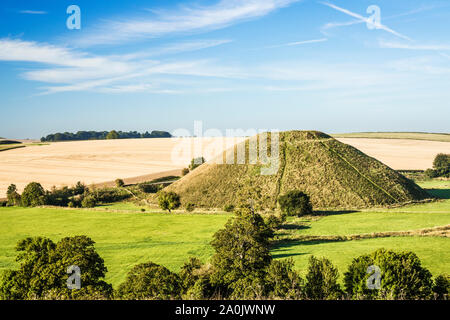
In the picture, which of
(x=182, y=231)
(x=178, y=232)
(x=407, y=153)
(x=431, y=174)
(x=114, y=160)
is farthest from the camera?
(x=407, y=153)

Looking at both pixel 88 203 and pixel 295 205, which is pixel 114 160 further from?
pixel 295 205

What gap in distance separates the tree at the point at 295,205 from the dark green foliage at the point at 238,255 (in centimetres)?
3923

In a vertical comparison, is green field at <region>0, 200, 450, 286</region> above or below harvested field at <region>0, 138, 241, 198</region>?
below

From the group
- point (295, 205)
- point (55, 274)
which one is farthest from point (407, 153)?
point (55, 274)

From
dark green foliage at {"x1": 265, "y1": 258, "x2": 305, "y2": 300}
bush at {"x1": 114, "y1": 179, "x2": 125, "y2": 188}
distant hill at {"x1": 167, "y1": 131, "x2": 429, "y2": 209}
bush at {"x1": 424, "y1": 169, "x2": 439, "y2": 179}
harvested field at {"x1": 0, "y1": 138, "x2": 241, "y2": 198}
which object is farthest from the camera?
bush at {"x1": 424, "y1": 169, "x2": 439, "y2": 179}

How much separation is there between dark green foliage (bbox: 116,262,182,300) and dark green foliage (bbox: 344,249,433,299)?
44.9 ft

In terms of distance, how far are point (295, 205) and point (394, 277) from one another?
43.7 m

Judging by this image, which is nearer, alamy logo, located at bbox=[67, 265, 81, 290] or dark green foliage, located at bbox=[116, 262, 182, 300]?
dark green foliage, located at bbox=[116, 262, 182, 300]

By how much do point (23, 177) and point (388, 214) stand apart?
107m

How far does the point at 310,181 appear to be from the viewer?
282 feet

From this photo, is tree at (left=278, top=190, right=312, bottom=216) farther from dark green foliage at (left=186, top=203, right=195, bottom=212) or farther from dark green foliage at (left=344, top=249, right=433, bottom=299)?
dark green foliage at (left=344, top=249, right=433, bottom=299)

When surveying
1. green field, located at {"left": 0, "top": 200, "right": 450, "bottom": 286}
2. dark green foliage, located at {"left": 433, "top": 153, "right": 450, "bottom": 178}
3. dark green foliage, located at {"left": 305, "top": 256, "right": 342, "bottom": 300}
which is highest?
→ dark green foliage, located at {"left": 433, "top": 153, "right": 450, "bottom": 178}

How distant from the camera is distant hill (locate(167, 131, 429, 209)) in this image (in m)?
80.4

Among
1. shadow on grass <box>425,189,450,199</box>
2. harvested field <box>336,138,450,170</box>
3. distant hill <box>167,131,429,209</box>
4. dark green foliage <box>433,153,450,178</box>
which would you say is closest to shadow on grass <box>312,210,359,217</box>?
distant hill <box>167,131,429,209</box>
